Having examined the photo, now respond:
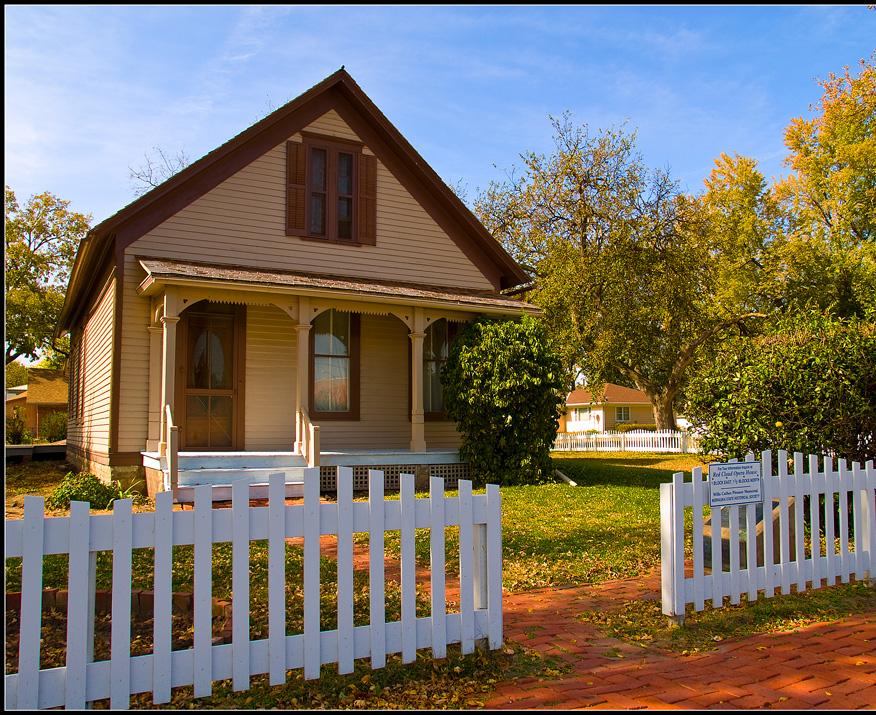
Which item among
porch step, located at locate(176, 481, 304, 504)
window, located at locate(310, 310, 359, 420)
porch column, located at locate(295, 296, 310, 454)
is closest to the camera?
porch step, located at locate(176, 481, 304, 504)

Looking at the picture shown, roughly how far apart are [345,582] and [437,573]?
594 mm

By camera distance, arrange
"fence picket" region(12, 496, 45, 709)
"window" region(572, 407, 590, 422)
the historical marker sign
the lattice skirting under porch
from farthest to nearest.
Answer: "window" region(572, 407, 590, 422) < the lattice skirting under porch < the historical marker sign < "fence picket" region(12, 496, 45, 709)

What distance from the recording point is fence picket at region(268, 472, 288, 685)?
13.3 ft

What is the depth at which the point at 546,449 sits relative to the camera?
13.8m

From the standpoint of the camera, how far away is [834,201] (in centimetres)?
3741

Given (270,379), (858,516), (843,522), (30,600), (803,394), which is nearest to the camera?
(30,600)

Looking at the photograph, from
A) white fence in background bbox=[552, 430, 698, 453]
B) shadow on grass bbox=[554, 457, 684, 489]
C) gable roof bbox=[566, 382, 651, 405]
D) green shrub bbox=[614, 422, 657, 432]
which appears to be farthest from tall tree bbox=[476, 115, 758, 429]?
gable roof bbox=[566, 382, 651, 405]

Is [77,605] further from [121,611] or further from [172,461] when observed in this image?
[172,461]

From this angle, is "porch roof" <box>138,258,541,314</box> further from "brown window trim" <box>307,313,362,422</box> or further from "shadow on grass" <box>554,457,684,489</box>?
"shadow on grass" <box>554,457,684,489</box>

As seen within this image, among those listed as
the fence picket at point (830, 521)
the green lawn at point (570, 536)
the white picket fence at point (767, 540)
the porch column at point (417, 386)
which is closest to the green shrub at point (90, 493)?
the porch column at point (417, 386)

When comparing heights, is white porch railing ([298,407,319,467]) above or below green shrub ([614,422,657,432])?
above

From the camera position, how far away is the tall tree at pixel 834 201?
34812 millimetres

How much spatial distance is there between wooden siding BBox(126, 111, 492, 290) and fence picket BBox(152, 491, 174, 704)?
34.7 feet

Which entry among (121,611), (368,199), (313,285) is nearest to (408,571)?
(121,611)
